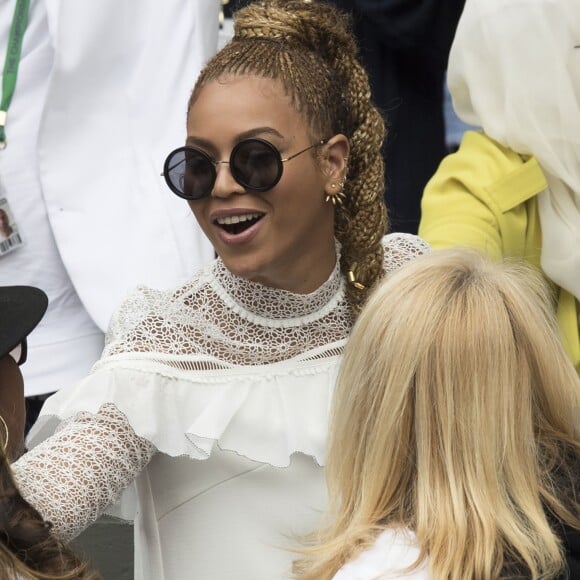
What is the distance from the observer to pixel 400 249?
2.60m

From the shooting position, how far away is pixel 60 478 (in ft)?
6.41

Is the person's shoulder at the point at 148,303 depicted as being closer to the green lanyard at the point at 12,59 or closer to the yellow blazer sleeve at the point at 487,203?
the yellow blazer sleeve at the point at 487,203

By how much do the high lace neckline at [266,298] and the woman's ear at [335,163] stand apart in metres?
0.19

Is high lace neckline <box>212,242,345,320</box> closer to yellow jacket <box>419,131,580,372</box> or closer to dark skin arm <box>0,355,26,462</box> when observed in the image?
dark skin arm <box>0,355,26,462</box>

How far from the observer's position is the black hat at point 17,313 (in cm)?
185

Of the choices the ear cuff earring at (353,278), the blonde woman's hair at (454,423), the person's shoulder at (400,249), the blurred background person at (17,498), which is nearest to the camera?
the blurred background person at (17,498)

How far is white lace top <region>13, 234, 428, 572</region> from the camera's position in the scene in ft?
6.57

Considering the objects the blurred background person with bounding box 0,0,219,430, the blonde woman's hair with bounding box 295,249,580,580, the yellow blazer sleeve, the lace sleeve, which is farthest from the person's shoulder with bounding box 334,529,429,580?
the blurred background person with bounding box 0,0,219,430

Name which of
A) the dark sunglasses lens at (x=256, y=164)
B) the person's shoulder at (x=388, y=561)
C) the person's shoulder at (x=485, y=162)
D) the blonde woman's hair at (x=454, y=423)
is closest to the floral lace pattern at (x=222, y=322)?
the dark sunglasses lens at (x=256, y=164)

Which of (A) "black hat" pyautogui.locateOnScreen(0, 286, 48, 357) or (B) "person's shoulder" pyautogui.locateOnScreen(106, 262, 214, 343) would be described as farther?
(B) "person's shoulder" pyautogui.locateOnScreen(106, 262, 214, 343)

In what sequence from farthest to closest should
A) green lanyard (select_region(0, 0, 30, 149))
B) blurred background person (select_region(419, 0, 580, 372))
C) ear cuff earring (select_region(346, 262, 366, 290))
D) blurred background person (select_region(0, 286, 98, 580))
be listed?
1. green lanyard (select_region(0, 0, 30, 149))
2. blurred background person (select_region(419, 0, 580, 372))
3. ear cuff earring (select_region(346, 262, 366, 290))
4. blurred background person (select_region(0, 286, 98, 580))

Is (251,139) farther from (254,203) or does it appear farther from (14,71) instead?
(14,71)

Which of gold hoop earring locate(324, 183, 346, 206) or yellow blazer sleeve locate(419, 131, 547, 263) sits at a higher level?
gold hoop earring locate(324, 183, 346, 206)

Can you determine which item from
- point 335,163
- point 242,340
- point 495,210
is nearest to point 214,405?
point 242,340
